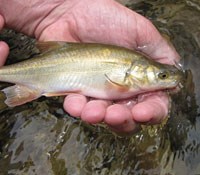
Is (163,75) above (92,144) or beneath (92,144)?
above

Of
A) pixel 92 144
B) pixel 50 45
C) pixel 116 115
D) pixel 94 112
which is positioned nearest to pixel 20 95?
pixel 50 45

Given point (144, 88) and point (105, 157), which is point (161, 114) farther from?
point (105, 157)

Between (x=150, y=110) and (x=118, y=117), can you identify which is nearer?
(x=118, y=117)

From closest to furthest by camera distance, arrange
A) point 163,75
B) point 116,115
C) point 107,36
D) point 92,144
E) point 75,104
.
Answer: point 116,115
point 75,104
point 163,75
point 92,144
point 107,36

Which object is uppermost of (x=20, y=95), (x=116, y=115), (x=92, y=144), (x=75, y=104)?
(x=116, y=115)

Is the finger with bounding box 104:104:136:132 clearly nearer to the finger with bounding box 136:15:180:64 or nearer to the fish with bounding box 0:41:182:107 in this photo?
the fish with bounding box 0:41:182:107

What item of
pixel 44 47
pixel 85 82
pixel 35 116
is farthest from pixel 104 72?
pixel 35 116

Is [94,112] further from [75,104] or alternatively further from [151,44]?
[151,44]
